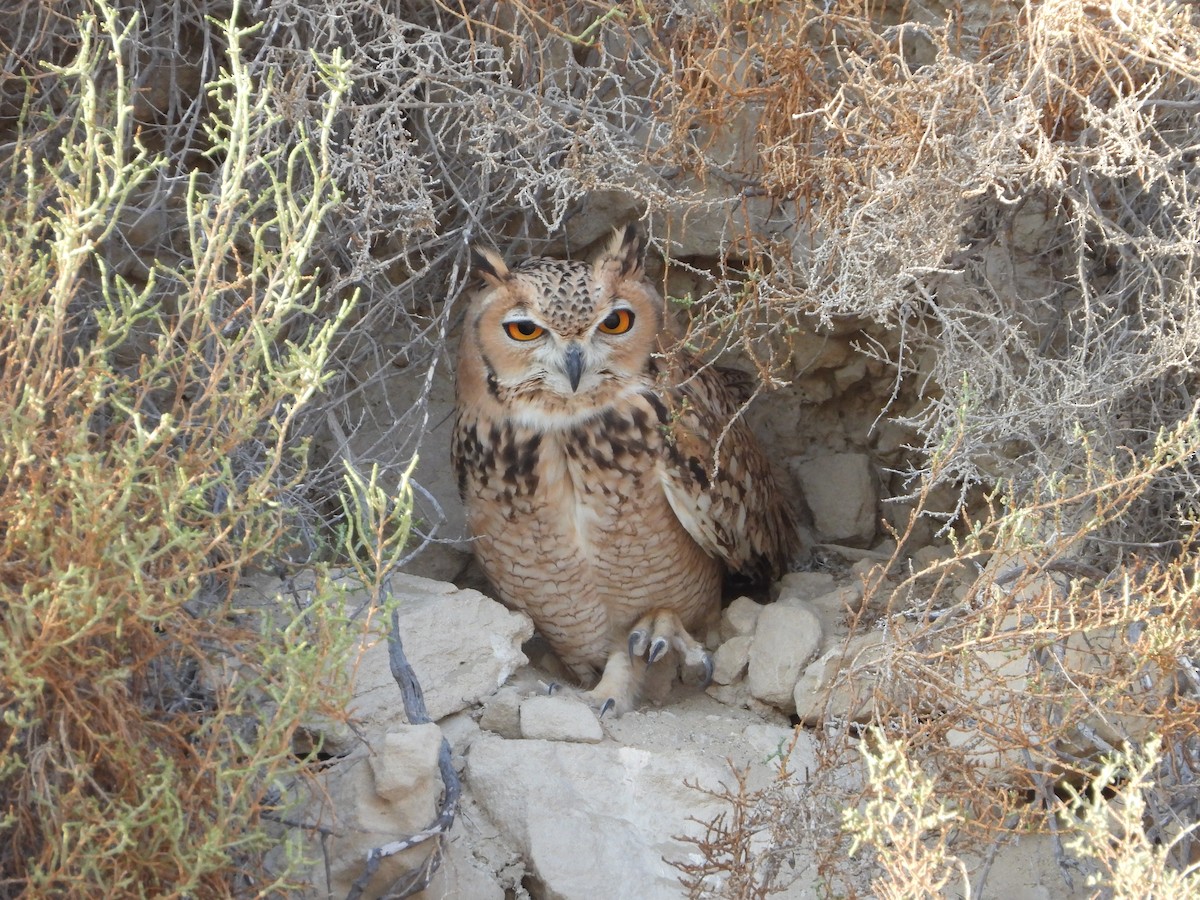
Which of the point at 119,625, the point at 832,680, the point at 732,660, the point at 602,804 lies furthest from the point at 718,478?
the point at 119,625

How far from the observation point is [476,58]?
2.60 m

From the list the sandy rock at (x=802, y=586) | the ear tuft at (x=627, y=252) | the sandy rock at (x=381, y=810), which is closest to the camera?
the sandy rock at (x=381, y=810)

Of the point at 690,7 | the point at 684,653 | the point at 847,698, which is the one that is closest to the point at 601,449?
the point at 684,653

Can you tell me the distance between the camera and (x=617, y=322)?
9.00 feet

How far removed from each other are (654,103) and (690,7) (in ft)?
0.70

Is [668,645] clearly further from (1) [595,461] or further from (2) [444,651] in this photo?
(2) [444,651]

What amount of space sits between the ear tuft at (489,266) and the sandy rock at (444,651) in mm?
716

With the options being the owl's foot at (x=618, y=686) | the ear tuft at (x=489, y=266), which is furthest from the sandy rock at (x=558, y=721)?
the ear tuft at (x=489, y=266)

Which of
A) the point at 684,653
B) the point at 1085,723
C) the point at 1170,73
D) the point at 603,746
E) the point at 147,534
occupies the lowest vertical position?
the point at 684,653

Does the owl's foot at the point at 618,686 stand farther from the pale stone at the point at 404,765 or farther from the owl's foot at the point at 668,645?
the pale stone at the point at 404,765

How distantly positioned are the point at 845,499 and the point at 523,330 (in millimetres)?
1391

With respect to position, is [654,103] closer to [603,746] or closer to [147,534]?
[603,746]

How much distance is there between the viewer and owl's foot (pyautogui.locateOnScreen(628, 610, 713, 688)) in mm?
2922

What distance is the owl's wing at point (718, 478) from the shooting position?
9.19 feet
